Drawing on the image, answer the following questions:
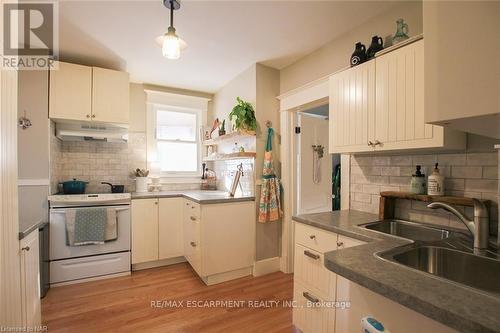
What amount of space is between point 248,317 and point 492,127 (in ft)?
6.60

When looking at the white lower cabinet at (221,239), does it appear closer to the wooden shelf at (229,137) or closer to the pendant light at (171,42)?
the wooden shelf at (229,137)

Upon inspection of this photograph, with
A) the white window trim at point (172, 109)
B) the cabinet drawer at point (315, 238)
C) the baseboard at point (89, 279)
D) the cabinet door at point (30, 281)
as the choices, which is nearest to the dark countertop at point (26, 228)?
the cabinet door at point (30, 281)

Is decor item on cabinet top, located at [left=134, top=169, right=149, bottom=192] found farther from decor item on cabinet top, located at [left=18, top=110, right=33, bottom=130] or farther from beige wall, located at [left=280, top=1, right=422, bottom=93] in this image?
beige wall, located at [left=280, top=1, right=422, bottom=93]

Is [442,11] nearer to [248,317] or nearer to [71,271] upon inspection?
[248,317]

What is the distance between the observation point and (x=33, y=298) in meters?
1.46

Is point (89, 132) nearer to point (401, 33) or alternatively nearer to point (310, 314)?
point (310, 314)

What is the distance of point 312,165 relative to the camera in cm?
304

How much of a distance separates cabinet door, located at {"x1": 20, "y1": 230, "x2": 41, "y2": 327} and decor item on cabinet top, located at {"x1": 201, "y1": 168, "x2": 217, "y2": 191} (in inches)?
90.3

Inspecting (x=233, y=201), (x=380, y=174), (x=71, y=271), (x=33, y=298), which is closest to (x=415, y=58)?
(x=380, y=174)

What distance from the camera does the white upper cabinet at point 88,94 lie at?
8.43ft

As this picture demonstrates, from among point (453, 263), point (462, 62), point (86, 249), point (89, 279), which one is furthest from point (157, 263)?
point (462, 62)

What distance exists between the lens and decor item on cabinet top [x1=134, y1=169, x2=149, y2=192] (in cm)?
323

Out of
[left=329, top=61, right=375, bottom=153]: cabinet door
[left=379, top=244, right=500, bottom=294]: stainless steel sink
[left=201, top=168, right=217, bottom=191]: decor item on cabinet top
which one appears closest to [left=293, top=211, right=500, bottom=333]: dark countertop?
[left=379, top=244, right=500, bottom=294]: stainless steel sink

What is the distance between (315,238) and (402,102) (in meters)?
1.01
